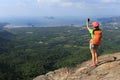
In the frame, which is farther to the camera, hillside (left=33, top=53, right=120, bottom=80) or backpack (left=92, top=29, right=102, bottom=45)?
backpack (left=92, top=29, right=102, bottom=45)

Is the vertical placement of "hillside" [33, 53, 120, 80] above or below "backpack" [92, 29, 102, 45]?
below

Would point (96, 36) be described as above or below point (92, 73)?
above

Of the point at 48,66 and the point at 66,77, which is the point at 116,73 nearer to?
the point at 66,77

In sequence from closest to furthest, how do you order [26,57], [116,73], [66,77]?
[116,73], [66,77], [26,57]

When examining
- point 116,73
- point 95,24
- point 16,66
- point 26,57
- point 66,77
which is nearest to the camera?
point 116,73

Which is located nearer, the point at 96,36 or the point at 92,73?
the point at 92,73

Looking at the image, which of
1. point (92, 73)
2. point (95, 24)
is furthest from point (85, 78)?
point (95, 24)

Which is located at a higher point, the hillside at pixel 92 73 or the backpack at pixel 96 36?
the backpack at pixel 96 36

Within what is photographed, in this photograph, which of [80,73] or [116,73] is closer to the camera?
[116,73]

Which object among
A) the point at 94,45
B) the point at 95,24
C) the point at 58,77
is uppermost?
the point at 95,24

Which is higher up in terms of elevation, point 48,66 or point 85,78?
point 85,78

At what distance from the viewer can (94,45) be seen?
20.2 meters

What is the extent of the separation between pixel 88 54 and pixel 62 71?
543 feet

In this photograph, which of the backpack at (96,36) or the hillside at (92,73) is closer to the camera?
the hillside at (92,73)
